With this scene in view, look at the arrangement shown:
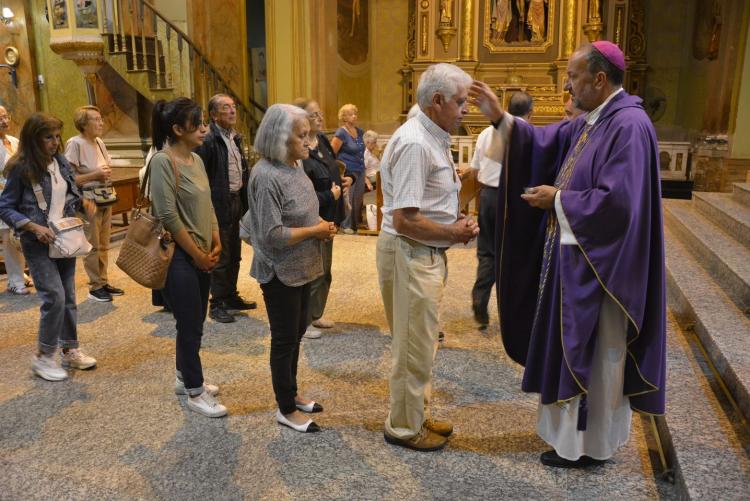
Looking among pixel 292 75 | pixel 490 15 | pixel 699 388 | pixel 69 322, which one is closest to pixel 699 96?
pixel 490 15

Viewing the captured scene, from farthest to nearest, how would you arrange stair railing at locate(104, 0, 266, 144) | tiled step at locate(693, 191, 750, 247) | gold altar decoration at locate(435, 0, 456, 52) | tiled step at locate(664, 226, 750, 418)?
gold altar decoration at locate(435, 0, 456, 52), stair railing at locate(104, 0, 266, 144), tiled step at locate(693, 191, 750, 247), tiled step at locate(664, 226, 750, 418)

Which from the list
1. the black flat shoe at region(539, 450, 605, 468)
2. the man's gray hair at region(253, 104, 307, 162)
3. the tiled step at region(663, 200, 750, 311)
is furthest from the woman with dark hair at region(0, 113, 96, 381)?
the tiled step at region(663, 200, 750, 311)

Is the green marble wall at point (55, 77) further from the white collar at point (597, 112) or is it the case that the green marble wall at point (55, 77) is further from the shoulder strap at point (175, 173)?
the white collar at point (597, 112)

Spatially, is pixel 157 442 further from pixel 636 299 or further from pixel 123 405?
pixel 636 299

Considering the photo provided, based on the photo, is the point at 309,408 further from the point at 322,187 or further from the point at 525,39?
the point at 525,39

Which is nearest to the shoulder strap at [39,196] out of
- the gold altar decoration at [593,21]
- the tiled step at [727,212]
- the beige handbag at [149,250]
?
the beige handbag at [149,250]

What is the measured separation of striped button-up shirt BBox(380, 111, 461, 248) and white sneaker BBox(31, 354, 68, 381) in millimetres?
2307

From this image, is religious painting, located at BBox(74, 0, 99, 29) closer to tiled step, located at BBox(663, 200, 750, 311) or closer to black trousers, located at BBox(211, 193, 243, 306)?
black trousers, located at BBox(211, 193, 243, 306)

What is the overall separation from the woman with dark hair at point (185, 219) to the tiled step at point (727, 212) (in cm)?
450

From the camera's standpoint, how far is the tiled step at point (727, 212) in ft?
17.7

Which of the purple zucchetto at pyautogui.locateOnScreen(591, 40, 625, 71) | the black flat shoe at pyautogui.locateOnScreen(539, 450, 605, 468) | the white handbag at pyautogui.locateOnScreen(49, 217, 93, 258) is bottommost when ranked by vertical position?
the black flat shoe at pyautogui.locateOnScreen(539, 450, 605, 468)

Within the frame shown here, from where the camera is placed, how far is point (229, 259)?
4754 mm

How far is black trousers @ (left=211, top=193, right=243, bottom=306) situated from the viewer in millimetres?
4590

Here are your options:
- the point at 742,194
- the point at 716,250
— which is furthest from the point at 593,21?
the point at 716,250
